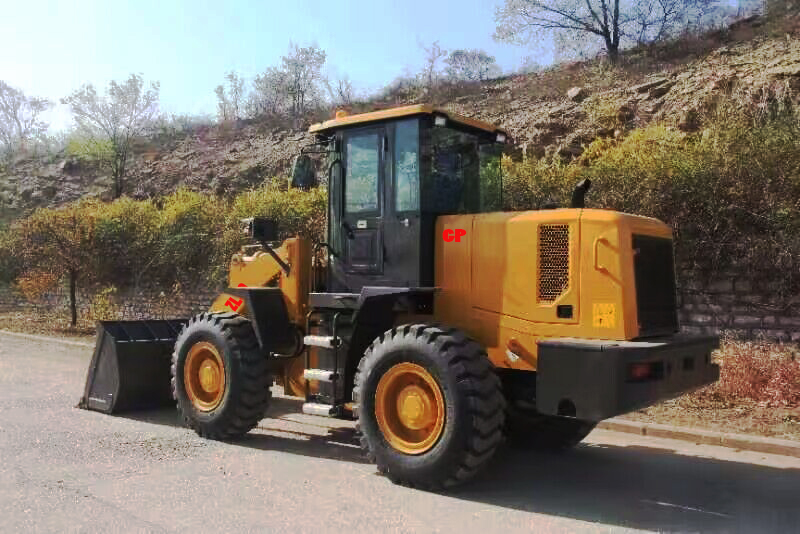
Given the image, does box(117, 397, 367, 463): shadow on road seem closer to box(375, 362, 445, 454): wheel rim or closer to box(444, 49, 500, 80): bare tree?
box(375, 362, 445, 454): wheel rim

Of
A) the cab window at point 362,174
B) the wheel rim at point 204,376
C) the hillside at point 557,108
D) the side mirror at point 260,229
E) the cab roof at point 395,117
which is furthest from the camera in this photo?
the hillside at point 557,108

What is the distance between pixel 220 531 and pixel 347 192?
341 cm

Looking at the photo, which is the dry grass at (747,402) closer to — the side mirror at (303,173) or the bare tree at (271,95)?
the side mirror at (303,173)

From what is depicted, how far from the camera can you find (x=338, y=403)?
6.77 meters

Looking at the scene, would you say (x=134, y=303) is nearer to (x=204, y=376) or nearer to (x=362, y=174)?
(x=204, y=376)

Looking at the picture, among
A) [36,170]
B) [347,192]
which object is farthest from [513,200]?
[36,170]

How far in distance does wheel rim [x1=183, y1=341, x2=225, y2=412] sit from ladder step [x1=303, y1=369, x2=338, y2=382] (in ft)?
3.33

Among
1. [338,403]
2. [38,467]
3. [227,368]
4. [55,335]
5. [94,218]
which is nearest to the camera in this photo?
[38,467]

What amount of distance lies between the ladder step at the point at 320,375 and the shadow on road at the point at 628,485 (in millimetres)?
760

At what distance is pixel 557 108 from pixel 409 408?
17158 mm

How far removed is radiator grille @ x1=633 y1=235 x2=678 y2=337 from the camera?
570 centimetres

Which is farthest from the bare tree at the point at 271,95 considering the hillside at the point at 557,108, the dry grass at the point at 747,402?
the dry grass at the point at 747,402

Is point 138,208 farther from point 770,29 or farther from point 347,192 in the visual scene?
point 770,29

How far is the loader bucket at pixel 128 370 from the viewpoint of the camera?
8.62 metres
